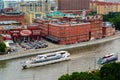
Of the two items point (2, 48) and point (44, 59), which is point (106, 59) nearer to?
point (44, 59)

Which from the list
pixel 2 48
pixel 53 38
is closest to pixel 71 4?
→ pixel 53 38

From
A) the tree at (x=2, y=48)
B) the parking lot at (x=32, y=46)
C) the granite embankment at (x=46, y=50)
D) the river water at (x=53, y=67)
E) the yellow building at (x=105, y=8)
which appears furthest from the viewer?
the yellow building at (x=105, y=8)

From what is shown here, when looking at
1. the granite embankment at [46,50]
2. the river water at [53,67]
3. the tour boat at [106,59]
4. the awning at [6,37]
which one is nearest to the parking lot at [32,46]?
the granite embankment at [46,50]

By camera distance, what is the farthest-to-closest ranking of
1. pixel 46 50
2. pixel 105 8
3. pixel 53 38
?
pixel 105 8 < pixel 53 38 < pixel 46 50

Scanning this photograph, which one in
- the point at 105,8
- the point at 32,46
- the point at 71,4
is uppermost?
the point at 71,4

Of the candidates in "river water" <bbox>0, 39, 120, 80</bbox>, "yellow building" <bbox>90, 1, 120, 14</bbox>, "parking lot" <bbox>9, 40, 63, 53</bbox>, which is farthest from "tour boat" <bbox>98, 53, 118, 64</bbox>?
"yellow building" <bbox>90, 1, 120, 14</bbox>

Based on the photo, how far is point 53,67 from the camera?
41.2 feet

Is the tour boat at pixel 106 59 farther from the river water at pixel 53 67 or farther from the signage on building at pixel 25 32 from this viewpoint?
the signage on building at pixel 25 32

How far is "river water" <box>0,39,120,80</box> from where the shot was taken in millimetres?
11172

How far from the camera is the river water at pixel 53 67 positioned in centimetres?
1117

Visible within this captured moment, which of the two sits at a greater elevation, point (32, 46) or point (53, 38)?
point (53, 38)

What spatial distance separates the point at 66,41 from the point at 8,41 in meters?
3.21

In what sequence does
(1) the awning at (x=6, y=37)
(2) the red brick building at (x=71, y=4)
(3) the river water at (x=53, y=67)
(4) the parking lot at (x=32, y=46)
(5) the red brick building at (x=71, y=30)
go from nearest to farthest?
(3) the river water at (x=53, y=67) < (4) the parking lot at (x=32, y=46) < (1) the awning at (x=6, y=37) < (5) the red brick building at (x=71, y=30) < (2) the red brick building at (x=71, y=4)

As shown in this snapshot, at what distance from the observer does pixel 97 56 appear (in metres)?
14.5
